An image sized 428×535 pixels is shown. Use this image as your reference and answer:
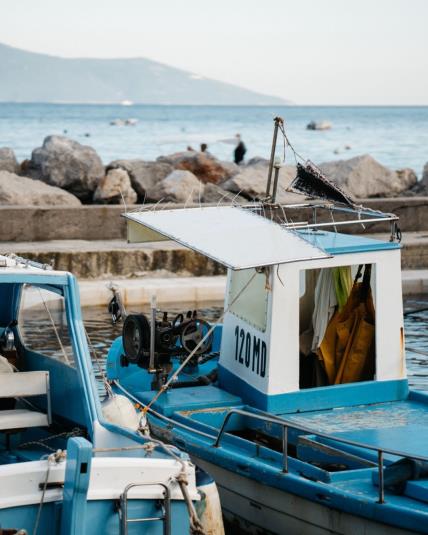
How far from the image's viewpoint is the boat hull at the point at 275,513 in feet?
28.7

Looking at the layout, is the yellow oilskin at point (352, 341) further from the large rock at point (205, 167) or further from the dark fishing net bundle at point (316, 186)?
the large rock at point (205, 167)

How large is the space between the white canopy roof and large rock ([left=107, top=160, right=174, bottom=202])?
1887 cm

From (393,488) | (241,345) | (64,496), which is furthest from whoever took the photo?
(241,345)

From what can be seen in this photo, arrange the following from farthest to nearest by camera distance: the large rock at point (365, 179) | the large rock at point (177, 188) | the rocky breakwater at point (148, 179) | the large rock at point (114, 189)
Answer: the large rock at point (365, 179), the large rock at point (114, 189), the large rock at point (177, 188), the rocky breakwater at point (148, 179)

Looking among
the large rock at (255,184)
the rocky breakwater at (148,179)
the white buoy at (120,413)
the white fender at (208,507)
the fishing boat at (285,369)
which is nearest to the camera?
the white fender at (208,507)

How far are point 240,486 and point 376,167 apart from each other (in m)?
25.4

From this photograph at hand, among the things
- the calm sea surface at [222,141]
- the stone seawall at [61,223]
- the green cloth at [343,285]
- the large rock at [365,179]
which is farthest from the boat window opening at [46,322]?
the calm sea surface at [222,141]

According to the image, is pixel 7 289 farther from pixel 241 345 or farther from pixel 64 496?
pixel 64 496

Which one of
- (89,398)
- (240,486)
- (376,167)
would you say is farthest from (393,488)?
(376,167)

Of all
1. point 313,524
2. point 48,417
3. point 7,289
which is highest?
point 7,289

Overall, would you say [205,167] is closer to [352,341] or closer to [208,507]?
[352,341]

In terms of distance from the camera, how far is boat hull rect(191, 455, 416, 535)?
8.73m

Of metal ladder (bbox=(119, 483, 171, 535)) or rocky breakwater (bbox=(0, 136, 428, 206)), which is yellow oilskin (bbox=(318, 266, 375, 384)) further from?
rocky breakwater (bbox=(0, 136, 428, 206))

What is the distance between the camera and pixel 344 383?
1117 cm
